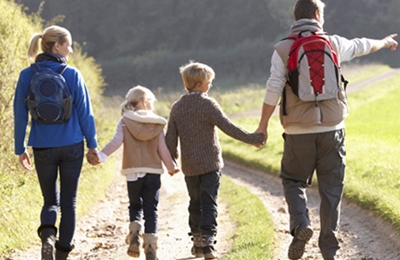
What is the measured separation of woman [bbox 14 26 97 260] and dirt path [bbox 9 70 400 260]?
1.71 meters

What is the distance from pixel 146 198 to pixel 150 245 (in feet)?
1.58

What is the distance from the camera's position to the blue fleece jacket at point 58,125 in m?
6.62

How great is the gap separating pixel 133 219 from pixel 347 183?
6305 millimetres

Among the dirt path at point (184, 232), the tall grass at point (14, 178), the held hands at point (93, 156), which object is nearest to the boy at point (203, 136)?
the dirt path at point (184, 232)

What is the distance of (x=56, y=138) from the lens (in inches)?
260

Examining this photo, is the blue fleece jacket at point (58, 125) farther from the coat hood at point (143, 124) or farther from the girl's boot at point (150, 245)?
the girl's boot at point (150, 245)

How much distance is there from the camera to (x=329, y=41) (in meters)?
6.57

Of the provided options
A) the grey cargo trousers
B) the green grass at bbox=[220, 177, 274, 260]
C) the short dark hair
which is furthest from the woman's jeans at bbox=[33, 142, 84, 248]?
the short dark hair

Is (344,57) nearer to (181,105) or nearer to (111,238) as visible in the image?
(181,105)

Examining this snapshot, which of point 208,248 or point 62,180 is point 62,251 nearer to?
point 62,180

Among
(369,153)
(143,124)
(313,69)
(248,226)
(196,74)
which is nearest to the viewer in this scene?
(313,69)

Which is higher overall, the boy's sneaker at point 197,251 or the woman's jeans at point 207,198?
the woman's jeans at point 207,198

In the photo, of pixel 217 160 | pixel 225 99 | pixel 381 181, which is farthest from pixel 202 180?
pixel 225 99

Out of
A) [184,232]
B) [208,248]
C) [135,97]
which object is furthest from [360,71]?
[135,97]
